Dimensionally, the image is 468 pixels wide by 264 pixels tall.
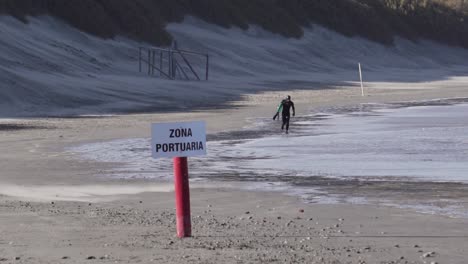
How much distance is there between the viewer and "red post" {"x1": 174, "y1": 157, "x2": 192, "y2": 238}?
12.2 m

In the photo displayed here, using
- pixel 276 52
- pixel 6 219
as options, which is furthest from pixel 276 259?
pixel 276 52

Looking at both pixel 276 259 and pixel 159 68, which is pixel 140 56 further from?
pixel 276 259

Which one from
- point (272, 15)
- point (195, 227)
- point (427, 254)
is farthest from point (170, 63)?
point (427, 254)

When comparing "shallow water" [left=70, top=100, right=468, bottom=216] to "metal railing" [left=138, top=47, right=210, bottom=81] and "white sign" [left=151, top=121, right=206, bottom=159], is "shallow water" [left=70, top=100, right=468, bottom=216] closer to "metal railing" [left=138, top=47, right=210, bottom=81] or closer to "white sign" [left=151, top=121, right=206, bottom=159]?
"white sign" [left=151, top=121, right=206, bottom=159]

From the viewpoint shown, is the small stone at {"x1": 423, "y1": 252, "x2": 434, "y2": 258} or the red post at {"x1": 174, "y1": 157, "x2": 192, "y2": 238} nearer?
the small stone at {"x1": 423, "y1": 252, "x2": 434, "y2": 258}

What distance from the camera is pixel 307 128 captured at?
32.4 meters

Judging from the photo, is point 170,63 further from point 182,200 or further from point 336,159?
point 182,200

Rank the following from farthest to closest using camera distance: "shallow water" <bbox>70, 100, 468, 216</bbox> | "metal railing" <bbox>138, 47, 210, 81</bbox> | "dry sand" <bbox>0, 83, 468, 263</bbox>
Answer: "metal railing" <bbox>138, 47, 210, 81</bbox>, "shallow water" <bbox>70, 100, 468, 216</bbox>, "dry sand" <bbox>0, 83, 468, 263</bbox>

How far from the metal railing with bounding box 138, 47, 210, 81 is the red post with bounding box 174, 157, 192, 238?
39496 millimetres


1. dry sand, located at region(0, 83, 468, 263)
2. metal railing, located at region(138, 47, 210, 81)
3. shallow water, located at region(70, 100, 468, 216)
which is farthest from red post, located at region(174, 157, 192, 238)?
metal railing, located at region(138, 47, 210, 81)

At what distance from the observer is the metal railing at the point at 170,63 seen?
53.3 m

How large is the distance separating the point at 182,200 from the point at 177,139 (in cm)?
60

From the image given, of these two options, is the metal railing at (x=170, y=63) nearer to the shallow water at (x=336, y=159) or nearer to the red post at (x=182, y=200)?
the shallow water at (x=336, y=159)

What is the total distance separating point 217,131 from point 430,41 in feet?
213
